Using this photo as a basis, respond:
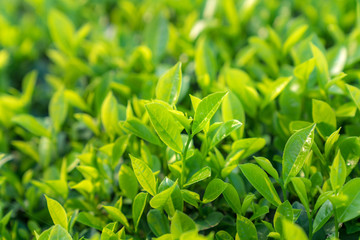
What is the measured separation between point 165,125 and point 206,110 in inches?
4.9

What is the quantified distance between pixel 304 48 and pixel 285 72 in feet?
0.38

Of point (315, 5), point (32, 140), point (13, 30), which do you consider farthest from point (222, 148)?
point (13, 30)

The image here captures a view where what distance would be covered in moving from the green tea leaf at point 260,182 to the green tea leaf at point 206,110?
17 cm

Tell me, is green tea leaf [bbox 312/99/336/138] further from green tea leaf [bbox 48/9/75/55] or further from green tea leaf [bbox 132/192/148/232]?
green tea leaf [bbox 48/9/75/55]

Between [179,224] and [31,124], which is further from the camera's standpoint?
[31,124]

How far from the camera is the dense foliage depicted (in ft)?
3.57

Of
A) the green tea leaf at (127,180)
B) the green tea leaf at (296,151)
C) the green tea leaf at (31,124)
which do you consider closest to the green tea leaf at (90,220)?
the green tea leaf at (127,180)

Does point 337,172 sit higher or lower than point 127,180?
higher

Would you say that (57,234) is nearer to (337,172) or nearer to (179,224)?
(179,224)

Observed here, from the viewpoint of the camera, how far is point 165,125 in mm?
1088

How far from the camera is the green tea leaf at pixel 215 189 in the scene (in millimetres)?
1086

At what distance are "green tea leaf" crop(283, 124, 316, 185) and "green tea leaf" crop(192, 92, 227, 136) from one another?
0.78 feet

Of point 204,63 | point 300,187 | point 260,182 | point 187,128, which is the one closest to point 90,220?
point 187,128

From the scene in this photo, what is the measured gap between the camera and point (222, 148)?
138cm
